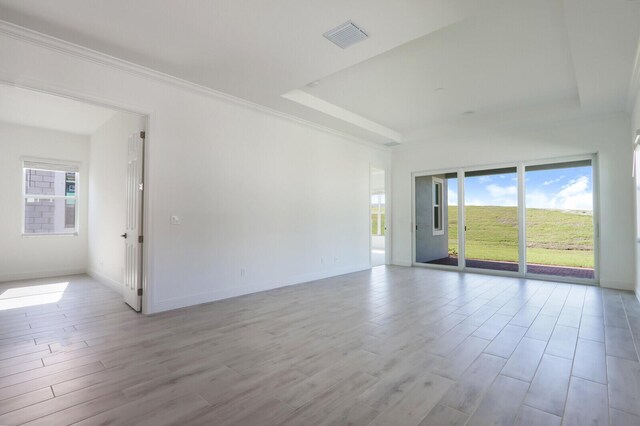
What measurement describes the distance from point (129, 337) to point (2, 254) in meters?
5.10

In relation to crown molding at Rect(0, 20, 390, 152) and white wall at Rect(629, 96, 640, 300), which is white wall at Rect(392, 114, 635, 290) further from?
crown molding at Rect(0, 20, 390, 152)

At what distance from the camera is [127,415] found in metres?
1.88

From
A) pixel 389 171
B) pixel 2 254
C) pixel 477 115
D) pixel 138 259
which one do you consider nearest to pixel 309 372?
pixel 138 259

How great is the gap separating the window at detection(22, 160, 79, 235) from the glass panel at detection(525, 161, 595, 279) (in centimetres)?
967

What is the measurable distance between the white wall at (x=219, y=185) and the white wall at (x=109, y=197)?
2.14ft

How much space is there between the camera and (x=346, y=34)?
310 cm

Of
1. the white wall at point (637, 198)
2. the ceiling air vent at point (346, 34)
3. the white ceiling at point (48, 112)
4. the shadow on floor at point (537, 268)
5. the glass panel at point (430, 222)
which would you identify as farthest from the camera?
the glass panel at point (430, 222)

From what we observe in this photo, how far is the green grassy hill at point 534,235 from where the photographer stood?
580 cm

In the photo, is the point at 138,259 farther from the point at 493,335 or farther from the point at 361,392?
the point at 493,335

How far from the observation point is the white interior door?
404 cm

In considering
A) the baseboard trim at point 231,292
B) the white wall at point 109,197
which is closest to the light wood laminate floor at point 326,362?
the baseboard trim at point 231,292

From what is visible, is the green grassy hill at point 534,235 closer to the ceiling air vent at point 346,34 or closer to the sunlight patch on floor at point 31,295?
the ceiling air vent at point 346,34

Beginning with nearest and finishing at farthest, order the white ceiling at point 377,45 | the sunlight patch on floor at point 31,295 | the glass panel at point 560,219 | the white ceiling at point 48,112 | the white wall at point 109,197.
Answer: the white ceiling at point 377,45, the sunlight patch on floor at point 31,295, the white ceiling at point 48,112, the white wall at point 109,197, the glass panel at point 560,219

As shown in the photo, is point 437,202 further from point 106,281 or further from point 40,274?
point 40,274
